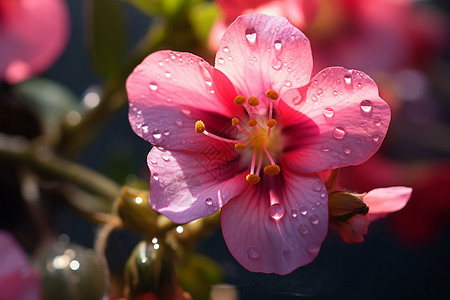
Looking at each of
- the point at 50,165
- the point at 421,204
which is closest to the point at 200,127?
the point at 50,165

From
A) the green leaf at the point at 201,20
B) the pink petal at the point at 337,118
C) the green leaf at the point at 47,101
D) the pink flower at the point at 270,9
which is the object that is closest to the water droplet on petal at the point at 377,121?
the pink petal at the point at 337,118

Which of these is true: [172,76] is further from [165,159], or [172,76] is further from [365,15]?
[365,15]

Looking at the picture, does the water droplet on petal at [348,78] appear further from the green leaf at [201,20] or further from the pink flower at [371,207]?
the green leaf at [201,20]

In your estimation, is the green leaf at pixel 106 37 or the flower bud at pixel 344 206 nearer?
the flower bud at pixel 344 206

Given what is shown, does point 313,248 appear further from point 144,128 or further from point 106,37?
point 106,37

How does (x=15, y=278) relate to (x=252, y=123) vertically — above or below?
below

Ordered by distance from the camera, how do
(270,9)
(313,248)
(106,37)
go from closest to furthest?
(313,248) → (270,9) → (106,37)
